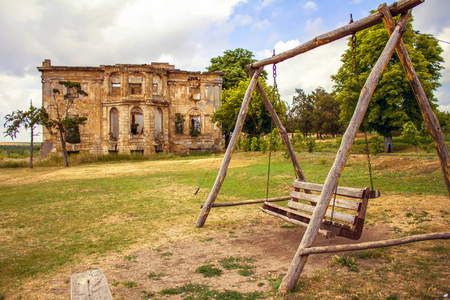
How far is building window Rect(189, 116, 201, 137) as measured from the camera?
37562 millimetres

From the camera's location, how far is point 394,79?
22.9 metres

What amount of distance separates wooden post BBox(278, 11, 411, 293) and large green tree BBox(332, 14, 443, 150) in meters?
19.5

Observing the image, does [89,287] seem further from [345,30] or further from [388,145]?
[388,145]

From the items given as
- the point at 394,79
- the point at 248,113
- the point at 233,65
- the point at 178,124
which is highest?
the point at 233,65

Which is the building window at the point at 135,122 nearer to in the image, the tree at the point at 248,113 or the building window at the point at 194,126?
the building window at the point at 194,126

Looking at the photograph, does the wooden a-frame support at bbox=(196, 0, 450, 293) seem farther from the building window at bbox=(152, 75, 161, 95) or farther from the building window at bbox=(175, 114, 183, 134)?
the building window at bbox=(175, 114, 183, 134)

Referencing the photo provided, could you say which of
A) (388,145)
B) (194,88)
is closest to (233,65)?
(194,88)

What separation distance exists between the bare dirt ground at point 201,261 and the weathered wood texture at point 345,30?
3608 mm

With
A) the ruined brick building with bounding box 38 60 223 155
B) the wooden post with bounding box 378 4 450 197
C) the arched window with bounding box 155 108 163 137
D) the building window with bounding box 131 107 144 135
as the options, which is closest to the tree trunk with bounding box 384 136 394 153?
the ruined brick building with bounding box 38 60 223 155

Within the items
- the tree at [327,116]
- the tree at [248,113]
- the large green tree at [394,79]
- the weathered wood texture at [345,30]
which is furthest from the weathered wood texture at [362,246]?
the tree at [327,116]

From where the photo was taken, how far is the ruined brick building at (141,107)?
34125mm

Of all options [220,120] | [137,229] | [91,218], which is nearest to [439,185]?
[137,229]

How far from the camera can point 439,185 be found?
10.6 meters

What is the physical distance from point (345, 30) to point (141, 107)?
3088 centimetres
